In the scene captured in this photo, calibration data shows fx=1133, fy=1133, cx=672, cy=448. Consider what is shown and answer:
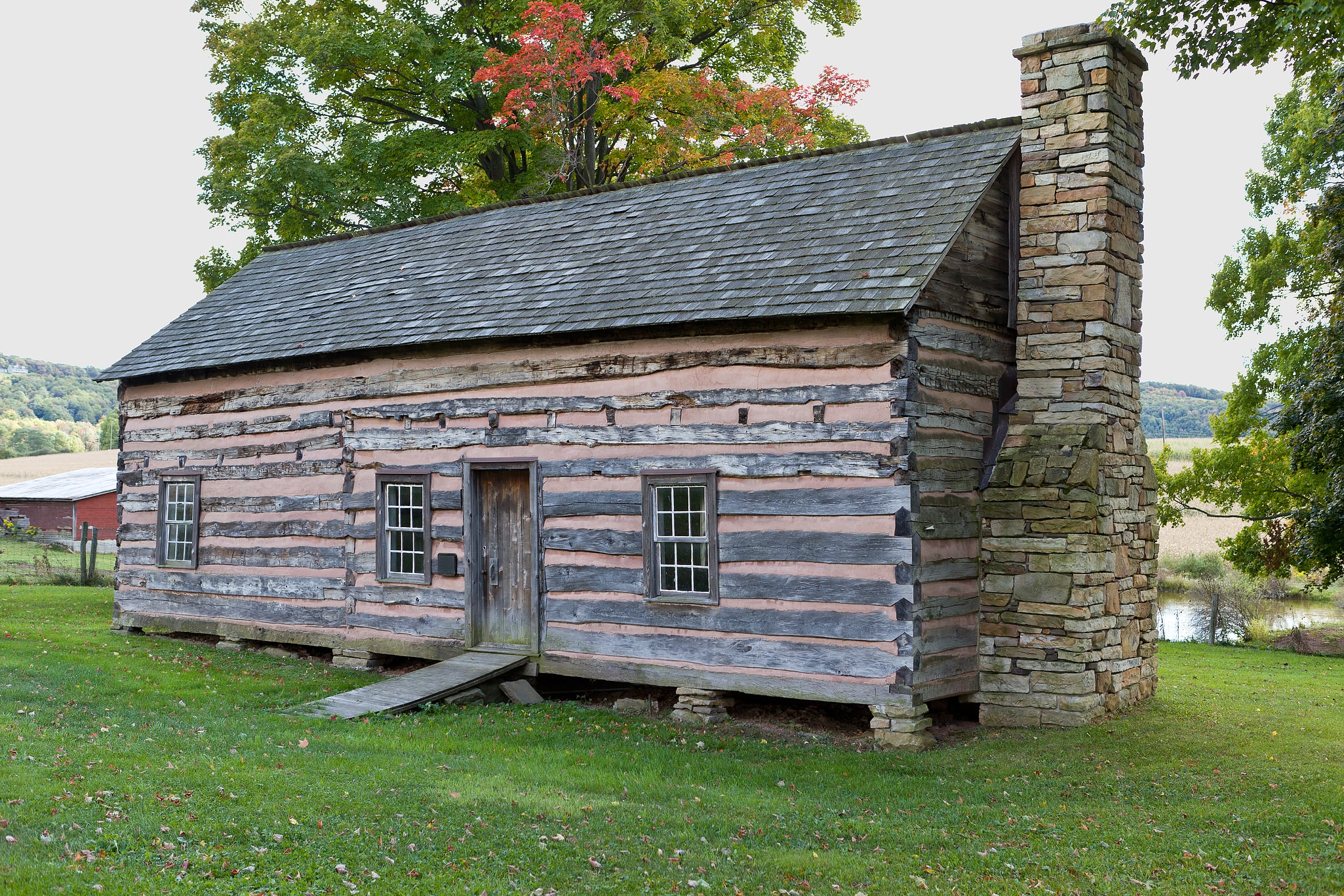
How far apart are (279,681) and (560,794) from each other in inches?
233

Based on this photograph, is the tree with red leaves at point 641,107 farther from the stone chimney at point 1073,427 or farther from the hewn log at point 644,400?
the stone chimney at point 1073,427

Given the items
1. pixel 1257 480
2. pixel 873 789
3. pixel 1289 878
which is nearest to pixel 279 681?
pixel 873 789

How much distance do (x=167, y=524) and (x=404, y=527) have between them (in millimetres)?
4746

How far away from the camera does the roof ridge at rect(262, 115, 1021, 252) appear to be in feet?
41.3

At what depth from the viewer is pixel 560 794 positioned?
8180 millimetres

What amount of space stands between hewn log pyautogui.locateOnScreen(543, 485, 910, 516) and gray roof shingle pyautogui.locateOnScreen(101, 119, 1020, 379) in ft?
5.51

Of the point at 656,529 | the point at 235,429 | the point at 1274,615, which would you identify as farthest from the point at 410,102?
the point at 1274,615

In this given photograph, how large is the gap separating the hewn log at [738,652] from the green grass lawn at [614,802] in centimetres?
67

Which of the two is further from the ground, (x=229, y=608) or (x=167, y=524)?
(x=167, y=524)

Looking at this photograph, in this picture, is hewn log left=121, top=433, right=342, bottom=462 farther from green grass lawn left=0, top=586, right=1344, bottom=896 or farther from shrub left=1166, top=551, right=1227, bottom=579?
shrub left=1166, top=551, right=1227, bottom=579

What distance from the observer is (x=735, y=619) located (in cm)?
1115

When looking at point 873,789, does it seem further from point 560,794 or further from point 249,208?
point 249,208

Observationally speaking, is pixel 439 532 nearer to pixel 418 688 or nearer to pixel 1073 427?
pixel 418 688

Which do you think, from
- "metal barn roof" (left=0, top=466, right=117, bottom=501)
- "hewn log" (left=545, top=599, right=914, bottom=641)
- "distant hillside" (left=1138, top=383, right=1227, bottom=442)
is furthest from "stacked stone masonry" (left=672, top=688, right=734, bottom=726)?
"distant hillside" (left=1138, top=383, right=1227, bottom=442)
